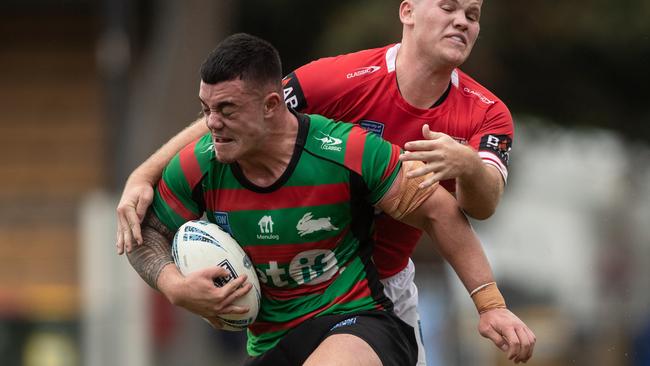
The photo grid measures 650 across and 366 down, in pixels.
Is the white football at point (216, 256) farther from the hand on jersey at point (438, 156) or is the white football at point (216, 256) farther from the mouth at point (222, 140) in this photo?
the hand on jersey at point (438, 156)

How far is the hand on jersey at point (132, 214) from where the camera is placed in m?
7.21

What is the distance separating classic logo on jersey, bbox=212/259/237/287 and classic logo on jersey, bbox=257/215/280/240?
9.1 inches

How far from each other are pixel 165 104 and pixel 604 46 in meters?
5.73

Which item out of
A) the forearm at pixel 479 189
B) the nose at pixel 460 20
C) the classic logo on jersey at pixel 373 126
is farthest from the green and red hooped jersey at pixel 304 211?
the nose at pixel 460 20

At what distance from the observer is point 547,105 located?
2069 centimetres

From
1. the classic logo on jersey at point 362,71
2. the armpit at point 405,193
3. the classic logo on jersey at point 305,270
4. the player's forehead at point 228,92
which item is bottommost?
the classic logo on jersey at point 305,270

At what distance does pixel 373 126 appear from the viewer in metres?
7.60

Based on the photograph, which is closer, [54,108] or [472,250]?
[472,250]

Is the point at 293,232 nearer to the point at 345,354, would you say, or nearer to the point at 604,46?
the point at 345,354

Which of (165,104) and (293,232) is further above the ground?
(293,232)

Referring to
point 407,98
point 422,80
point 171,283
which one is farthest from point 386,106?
point 171,283

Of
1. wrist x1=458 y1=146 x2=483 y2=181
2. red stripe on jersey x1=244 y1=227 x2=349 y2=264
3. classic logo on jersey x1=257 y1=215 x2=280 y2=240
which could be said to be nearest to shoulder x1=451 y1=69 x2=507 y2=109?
wrist x1=458 y1=146 x2=483 y2=181

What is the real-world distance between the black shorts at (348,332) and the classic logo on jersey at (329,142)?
2.64 ft

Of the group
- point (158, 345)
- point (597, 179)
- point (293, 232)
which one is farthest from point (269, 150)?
point (597, 179)
